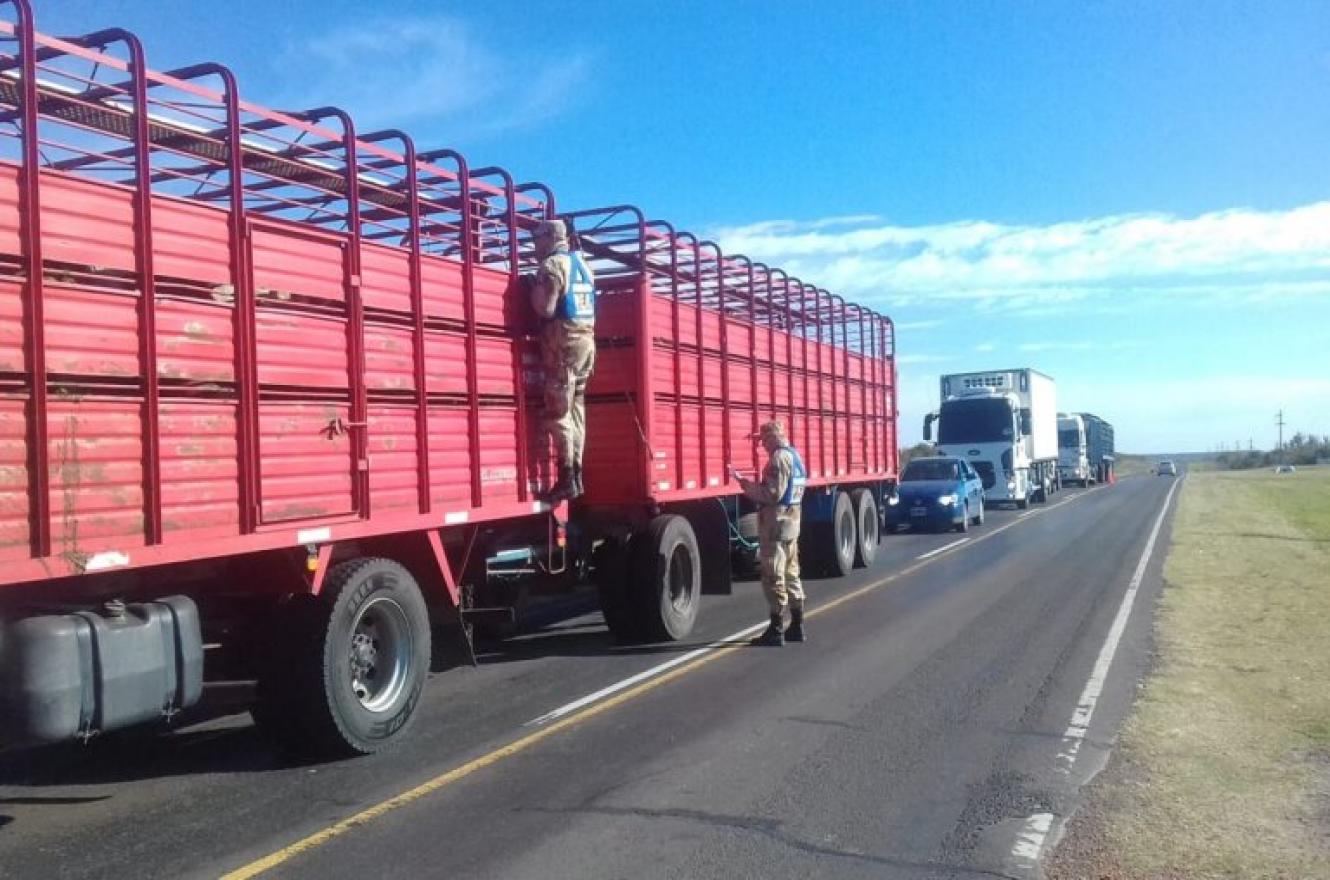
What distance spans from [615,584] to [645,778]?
4.45m

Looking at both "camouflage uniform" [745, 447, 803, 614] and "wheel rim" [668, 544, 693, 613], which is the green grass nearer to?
"camouflage uniform" [745, 447, 803, 614]

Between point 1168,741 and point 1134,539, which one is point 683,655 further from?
point 1134,539

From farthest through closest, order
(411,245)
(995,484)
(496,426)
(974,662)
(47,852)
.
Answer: (995,484) → (974,662) → (496,426) → (411,245) → (47,852)

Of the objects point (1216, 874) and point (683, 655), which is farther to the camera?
point (683, 655)

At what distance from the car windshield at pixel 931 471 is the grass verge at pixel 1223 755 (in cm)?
1273

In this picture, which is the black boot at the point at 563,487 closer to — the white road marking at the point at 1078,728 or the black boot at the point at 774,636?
the black boot at the point at 774,636

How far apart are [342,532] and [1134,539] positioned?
20.3 m

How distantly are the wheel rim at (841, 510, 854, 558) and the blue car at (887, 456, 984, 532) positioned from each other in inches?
293

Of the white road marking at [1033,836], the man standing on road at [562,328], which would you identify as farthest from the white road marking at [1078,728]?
the man standing on road at [562,328]

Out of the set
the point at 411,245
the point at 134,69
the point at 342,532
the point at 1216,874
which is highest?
the point at 134,69

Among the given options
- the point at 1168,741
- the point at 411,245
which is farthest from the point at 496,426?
the point at 1168,741

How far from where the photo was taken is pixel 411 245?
780cm

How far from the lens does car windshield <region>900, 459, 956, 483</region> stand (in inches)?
1073

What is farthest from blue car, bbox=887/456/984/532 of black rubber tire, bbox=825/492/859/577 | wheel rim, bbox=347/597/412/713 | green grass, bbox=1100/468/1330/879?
wheel rim, bbox=347/597/412/713
